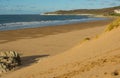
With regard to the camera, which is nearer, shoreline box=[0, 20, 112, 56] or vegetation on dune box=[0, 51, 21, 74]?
vegetation on dune box=[0, 51, 21, 74]

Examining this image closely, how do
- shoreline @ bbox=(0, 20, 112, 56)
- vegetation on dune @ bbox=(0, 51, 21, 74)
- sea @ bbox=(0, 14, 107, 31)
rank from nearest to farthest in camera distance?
vegetation on dune @ bbox=(0, 51, 21, 74)
shoreline @ bbox=(0, 20, 112, 56)
sea @ bbox=(0, 14, 107, 31)

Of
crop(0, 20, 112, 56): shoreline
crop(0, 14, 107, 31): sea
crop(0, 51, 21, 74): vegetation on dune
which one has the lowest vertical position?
crop(0, 14, 107, 31): sea

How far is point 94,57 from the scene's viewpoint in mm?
11250

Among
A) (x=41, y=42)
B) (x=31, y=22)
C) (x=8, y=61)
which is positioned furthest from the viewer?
(x=31, y=22)

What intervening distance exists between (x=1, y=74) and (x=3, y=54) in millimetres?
2508

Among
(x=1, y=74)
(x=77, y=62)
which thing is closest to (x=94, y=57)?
(x=77, y=62)

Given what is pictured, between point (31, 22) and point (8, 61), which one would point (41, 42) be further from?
point (31, 22)

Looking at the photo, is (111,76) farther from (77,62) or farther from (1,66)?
(1,66)

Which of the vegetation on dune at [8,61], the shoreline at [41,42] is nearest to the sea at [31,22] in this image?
the shoreline at [41,42]

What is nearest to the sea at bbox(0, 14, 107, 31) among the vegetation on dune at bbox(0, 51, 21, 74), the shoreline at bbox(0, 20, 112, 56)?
the shoreline at bbox(0, 20, 112, 56)

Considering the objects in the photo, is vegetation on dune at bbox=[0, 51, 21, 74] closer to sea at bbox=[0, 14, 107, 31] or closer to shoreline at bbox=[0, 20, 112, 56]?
shoreline at bbox=[0, 20, 112, 56]

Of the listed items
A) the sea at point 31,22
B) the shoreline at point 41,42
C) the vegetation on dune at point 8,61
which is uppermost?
the vegetation on dune at point 8,61

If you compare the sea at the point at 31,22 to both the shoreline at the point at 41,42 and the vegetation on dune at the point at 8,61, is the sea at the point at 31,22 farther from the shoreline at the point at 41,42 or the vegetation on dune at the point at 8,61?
the vegetation on dune at the point at 8,61

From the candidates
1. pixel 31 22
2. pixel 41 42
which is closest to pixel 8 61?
pixel 41 42
